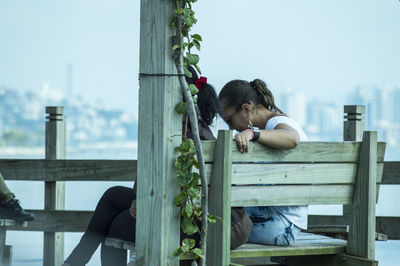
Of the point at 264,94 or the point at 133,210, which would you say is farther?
the point at 264,94

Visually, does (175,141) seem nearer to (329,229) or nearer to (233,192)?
(233,192)

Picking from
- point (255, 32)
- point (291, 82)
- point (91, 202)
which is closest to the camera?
point (91, 202)

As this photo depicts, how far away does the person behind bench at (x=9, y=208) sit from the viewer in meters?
4.41

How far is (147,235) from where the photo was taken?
2.64 meters

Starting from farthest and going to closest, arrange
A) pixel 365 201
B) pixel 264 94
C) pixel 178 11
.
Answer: pixel 264 94, pixel 365 201, pixel 178 11

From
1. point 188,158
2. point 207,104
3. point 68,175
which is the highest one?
point 207,104

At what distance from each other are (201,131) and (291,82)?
262 feet

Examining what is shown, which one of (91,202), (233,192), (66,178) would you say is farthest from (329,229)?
(91,202)

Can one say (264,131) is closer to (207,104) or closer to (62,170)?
(207,104)

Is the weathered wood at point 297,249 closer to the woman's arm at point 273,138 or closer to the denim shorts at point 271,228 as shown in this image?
the denim shorts at point 271,228

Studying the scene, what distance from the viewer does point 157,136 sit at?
2617 mm

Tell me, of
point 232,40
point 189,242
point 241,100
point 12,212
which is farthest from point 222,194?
point 232,40

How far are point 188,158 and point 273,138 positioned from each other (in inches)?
14.5

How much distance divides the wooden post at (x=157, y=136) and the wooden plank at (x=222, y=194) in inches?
6.4
